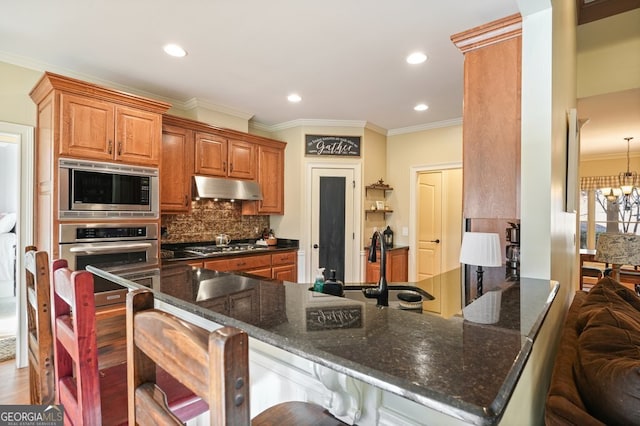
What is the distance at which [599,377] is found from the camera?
1048 mm

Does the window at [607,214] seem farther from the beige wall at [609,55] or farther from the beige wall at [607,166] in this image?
the beige wall at [609,55]

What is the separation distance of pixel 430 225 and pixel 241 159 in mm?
3389

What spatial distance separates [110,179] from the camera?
9.39ft

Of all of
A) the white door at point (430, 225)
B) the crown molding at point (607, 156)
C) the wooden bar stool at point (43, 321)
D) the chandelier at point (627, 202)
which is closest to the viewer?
the wooden bar stool at point (43, 321)

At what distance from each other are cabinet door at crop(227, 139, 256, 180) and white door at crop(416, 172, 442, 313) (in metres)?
2.85

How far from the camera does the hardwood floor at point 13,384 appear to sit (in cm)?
237

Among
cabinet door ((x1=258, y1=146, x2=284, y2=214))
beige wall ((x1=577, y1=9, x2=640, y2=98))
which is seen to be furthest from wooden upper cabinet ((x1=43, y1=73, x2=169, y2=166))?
beige wall ((x1=577, y1=9, x2=640, y2=98))

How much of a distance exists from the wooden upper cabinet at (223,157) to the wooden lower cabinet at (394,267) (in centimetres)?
210

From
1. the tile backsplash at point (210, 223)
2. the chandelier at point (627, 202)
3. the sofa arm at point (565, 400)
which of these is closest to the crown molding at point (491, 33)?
the sofa arm at point (565, 400)

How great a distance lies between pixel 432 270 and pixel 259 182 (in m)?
3.30

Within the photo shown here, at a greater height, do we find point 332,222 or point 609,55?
point 609,55

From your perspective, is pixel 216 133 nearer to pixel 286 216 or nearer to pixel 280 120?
pixel 280 120

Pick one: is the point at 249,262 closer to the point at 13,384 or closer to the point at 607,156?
the point at 13,384

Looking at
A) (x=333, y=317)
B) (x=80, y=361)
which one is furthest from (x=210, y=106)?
(x=333, y=317)
